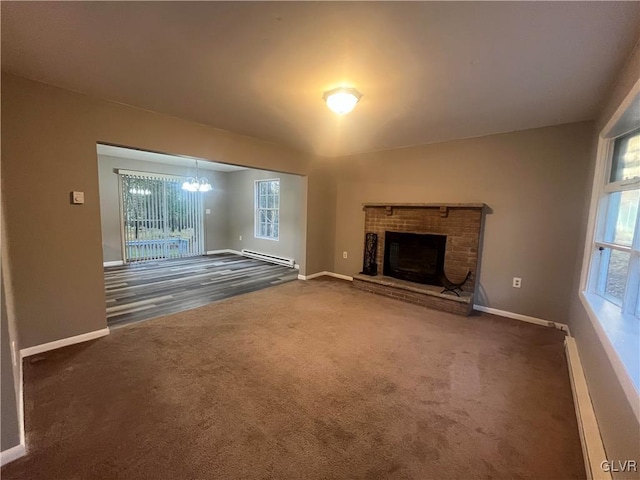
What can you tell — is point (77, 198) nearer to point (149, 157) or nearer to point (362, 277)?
point (362, 277)

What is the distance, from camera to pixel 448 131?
11.2ft

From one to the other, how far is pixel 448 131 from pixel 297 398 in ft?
11.1

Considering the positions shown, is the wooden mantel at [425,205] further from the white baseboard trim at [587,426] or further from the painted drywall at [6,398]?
the painted drywall at [6,398]

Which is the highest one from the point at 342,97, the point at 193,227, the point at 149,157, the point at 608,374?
the point at 149,157

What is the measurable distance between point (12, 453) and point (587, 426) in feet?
10.3

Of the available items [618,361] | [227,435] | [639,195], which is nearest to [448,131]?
[639,195]

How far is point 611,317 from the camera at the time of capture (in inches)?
71.5

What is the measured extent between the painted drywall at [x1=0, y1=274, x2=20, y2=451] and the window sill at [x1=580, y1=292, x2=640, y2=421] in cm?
281

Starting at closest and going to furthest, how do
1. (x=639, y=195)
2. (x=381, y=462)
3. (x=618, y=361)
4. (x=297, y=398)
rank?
(x=618, y=361) → (x=381, y=462) → (x=639, y=195) → (x=297, y=398)

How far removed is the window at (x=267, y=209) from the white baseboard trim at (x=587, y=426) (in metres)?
5.53

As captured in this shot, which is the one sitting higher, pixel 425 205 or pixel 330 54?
pixel 330 54

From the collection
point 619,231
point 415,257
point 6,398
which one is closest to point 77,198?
point 6,398

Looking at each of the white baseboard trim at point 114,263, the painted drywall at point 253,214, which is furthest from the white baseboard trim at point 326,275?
the white baseboard trim at point 114,263

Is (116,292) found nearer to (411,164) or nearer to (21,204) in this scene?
(21,204)
